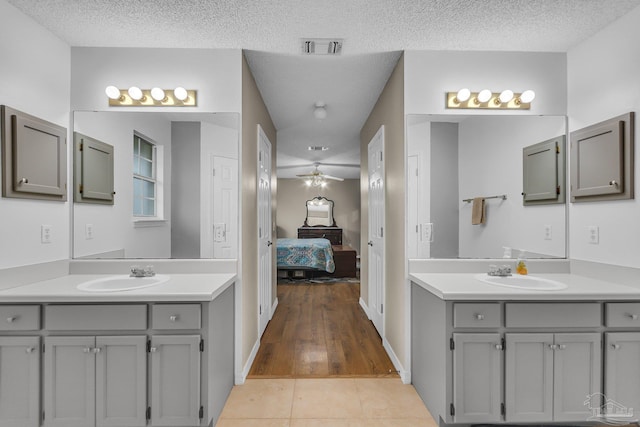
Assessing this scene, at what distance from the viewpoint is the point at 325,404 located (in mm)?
2008

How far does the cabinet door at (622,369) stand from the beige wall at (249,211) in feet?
7.34

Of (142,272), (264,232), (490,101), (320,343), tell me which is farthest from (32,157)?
(490,101)

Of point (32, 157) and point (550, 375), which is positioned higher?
point (32, 157)

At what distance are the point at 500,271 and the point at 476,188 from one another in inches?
24.1

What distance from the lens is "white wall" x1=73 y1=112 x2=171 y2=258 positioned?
86.3 inches

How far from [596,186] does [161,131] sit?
3007 millimetres

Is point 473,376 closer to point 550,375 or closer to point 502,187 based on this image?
point 550,375

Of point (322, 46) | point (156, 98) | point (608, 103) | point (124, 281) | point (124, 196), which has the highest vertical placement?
point (322, 46)

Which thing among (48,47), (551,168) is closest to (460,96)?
(551,168)

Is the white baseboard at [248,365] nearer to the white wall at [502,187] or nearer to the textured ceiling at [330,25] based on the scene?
the white wall at [502,187]

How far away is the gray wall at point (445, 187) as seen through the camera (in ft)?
7.38

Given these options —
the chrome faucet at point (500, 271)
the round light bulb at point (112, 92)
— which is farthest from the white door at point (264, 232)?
the chrome faucet at point (500, 271)

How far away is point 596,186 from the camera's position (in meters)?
2.01

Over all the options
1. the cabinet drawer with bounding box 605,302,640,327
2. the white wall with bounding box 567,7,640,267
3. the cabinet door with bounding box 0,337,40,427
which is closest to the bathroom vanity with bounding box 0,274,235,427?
the cabinet door with bounding box 0,337,40,427
